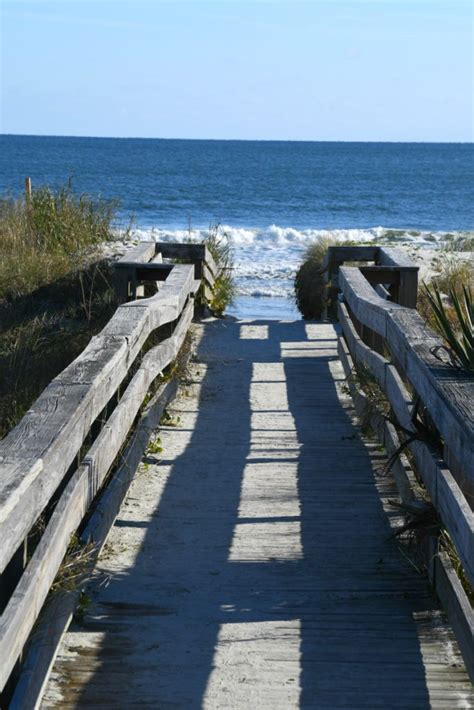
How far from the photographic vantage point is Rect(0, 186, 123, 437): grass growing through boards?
8.81 meters

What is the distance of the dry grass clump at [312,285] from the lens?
47.6 ft

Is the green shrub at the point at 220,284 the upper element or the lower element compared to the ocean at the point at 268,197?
upper

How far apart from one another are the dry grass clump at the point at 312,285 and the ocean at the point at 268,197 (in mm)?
1373

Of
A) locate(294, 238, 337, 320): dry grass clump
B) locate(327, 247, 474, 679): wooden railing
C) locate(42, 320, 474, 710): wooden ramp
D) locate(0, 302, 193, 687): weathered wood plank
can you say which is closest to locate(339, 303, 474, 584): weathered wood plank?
locate(327, 247, 474, 679): wooden railing

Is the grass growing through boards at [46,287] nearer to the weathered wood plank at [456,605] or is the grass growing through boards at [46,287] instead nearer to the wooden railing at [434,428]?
the wooden railing at [434,428]

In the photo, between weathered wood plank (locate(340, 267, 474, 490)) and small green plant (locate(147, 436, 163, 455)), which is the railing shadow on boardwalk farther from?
weathered wood plank (locate(340, 267, 474, 490))

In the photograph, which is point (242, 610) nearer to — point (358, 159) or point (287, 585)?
point (287, 585)

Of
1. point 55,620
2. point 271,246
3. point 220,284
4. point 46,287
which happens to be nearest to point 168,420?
point 55,620

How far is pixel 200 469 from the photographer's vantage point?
6180mm

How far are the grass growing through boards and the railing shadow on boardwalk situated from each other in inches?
79.6

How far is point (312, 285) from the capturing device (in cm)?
1468

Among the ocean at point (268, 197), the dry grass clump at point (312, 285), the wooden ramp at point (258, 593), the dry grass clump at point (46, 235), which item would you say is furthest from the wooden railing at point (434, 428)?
the ocean at point (268, 197)

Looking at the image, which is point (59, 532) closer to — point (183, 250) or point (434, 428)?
point (434, 428)

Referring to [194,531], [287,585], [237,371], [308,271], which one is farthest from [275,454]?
[308,271]
